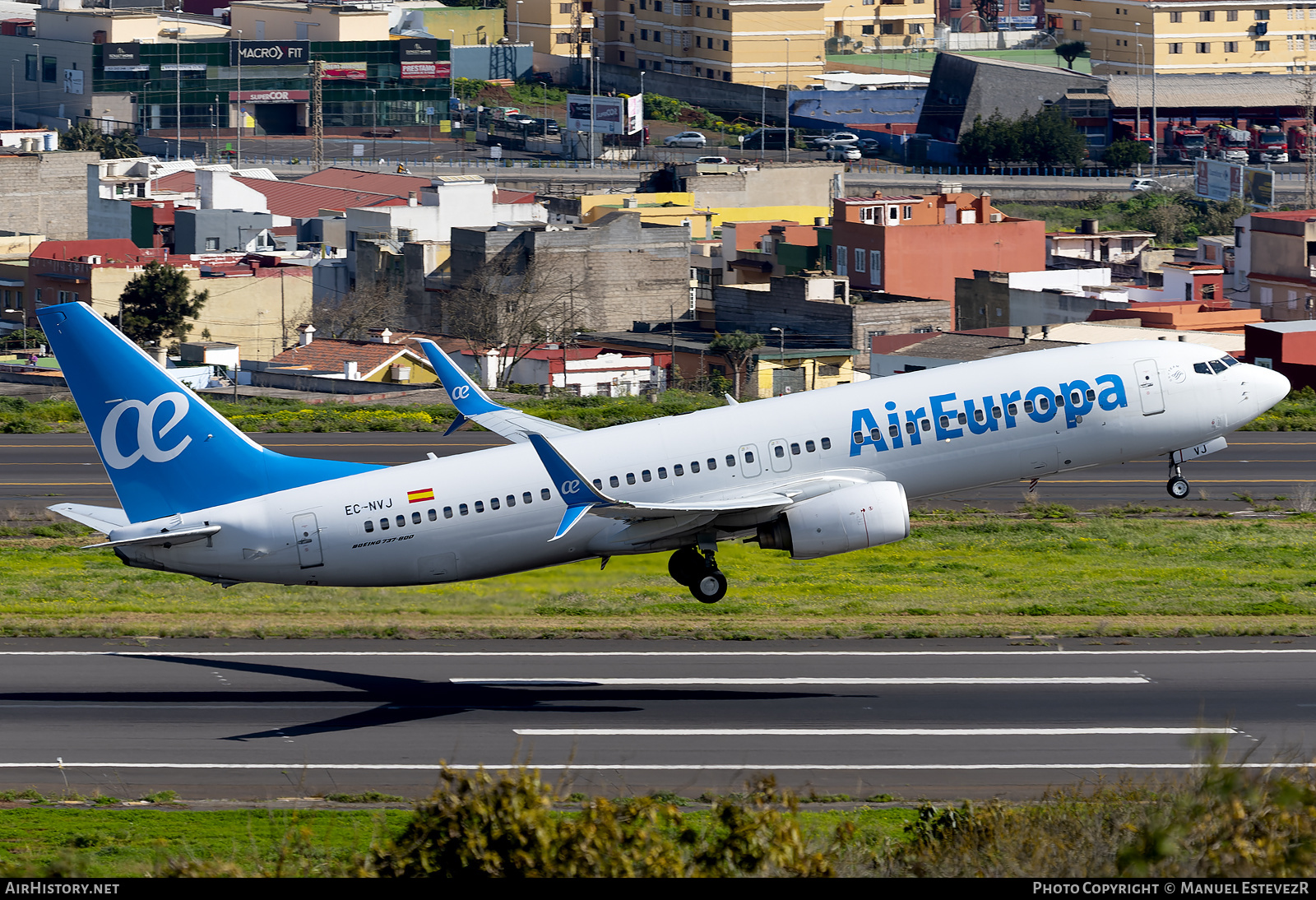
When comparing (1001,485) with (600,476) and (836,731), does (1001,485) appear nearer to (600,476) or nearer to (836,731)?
(600,476)

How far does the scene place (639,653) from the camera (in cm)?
4241

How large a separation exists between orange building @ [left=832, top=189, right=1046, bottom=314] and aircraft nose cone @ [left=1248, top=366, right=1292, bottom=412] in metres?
94.5

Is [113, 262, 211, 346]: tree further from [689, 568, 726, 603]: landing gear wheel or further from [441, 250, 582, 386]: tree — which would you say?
[689, 568, 726, 603]: landing gear wheel

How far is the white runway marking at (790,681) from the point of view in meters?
39.0

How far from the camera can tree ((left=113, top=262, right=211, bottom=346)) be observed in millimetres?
129250

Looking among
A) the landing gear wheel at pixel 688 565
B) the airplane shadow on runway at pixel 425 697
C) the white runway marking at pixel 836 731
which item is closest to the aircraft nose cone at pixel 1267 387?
the white runway marking at pixel 836 731

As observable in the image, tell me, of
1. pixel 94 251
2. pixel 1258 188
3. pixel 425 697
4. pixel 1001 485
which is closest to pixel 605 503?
pixel 425 697

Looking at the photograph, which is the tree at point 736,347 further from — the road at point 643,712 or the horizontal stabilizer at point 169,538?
the horizontal stabilizer at point 169,538

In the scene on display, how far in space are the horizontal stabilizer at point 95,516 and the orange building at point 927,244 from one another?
339ft

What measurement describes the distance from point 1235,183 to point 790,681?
168845 mm

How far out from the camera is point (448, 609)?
37.7 m

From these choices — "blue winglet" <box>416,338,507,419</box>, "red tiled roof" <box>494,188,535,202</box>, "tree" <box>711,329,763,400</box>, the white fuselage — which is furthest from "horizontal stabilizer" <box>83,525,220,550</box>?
"red tiled roof" <box>494,188,535,202</box>

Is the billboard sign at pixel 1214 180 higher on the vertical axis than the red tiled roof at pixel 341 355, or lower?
higher
